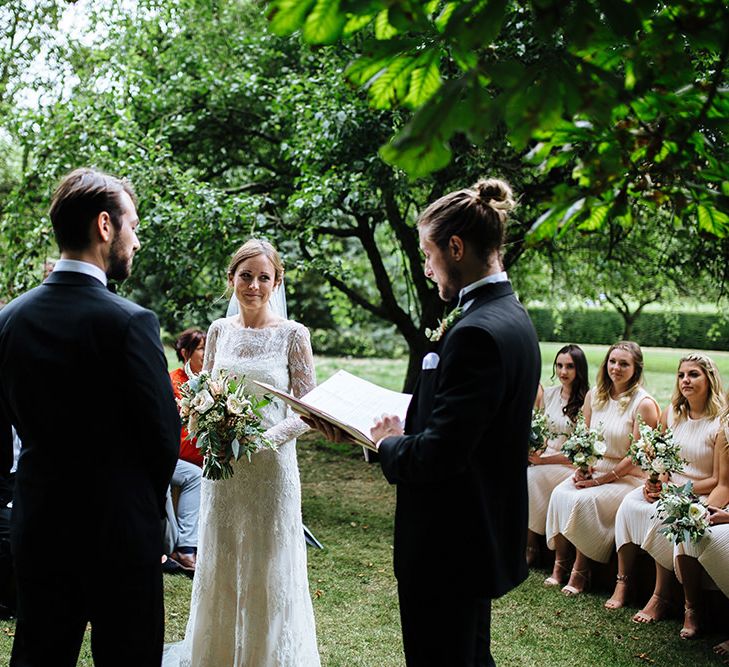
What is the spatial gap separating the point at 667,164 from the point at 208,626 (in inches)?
129

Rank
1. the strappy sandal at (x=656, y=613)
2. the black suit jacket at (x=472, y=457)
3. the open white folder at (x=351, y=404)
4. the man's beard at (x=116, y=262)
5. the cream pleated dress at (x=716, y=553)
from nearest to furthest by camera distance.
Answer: the black suit jacket at (x=472, y=457) < the man's beard at (x=116, y=262) < the open white folder at (x=351, y=404) < the cream pleated dress at (x=716, y=553) < the strappy sandal at (x=656, y=613)

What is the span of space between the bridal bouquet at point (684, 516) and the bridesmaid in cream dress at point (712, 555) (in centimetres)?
8

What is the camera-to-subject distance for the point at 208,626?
13.2 feet

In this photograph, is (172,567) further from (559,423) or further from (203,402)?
(559,423)

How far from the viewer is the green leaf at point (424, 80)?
157 cm

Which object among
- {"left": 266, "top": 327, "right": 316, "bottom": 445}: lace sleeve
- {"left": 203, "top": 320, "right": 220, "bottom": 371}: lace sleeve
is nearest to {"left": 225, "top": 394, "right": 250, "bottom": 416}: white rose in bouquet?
{"left": 266, "top": 327, "right": 316, "bottom": 445}: lace sleeve

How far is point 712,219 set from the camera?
1.90 metres

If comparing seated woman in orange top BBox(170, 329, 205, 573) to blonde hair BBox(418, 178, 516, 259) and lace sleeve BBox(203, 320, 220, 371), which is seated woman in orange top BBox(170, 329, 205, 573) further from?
blonde hair BBox(418, 178, 516, 259)

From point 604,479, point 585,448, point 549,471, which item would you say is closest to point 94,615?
point 585,448

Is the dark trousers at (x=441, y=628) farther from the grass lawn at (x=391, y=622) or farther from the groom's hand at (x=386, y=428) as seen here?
the grass lawn at (x=391, y=622)

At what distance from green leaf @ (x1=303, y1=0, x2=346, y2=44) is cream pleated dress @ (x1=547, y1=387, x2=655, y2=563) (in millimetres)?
5006

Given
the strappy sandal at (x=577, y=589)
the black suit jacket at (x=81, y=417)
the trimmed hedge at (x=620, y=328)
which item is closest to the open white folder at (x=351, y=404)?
the black suit jacket at (x=81, y=417)

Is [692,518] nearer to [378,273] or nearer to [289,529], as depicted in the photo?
[289,529]

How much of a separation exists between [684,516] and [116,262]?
3719 millimetres
